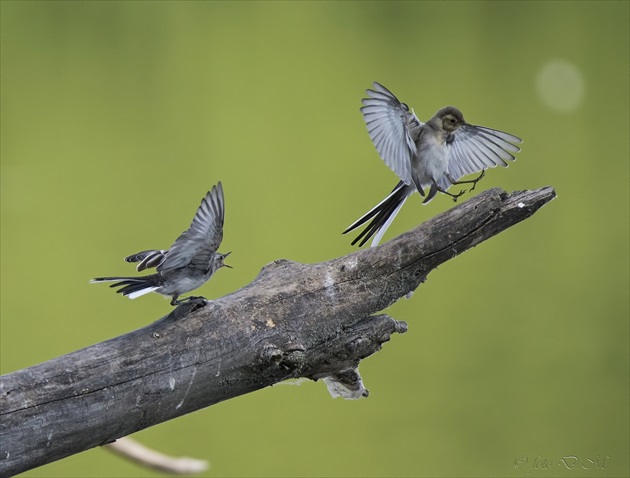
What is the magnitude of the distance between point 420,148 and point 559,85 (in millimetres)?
1610

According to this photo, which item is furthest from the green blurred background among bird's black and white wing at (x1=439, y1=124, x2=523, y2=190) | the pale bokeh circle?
bird's black and white wing at (x1=439, y1=124, x2=523, y2=190)

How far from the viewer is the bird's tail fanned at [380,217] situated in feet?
7.22

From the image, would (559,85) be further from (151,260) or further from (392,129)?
(151,260)

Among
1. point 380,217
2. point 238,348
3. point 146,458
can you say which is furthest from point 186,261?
point 146,458

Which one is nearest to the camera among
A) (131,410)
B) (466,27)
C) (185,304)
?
(131,410)

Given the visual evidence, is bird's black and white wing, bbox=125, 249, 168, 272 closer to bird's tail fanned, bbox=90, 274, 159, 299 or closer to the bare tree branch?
bird's tail fanned, bbox=90, 274, 159, 299

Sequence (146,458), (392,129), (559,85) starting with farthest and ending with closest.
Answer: (559,85)
(146,458)
(392,129)

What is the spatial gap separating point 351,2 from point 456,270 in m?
1.09

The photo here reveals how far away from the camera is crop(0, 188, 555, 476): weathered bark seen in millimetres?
1677

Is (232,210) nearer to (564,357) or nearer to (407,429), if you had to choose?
(407,429)

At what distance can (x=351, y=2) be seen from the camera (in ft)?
11.8

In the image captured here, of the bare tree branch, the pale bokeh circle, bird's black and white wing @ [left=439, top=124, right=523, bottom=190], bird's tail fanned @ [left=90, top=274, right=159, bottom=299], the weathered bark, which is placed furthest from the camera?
the pale bokeh circle

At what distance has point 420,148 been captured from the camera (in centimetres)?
222

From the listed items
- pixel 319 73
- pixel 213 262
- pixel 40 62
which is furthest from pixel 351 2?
pixel 213 262
